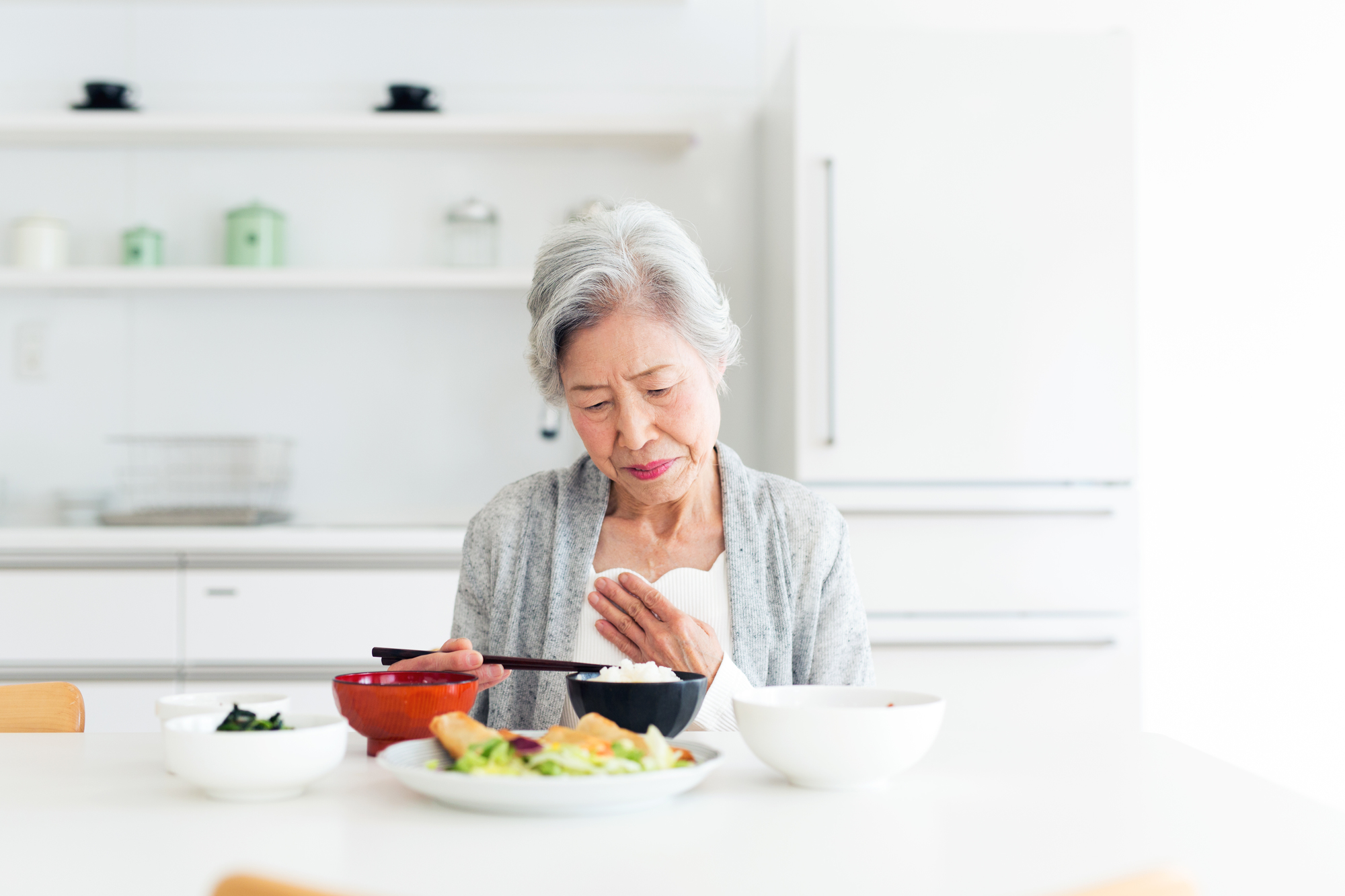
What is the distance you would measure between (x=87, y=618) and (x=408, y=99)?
1549 millimetres

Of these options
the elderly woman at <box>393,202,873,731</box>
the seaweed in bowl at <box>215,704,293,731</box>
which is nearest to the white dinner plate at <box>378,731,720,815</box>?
the seaweed in bowl at <box>215,704,293,731</box>

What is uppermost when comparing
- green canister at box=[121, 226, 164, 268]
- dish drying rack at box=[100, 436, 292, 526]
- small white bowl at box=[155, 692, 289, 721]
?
green canister at box=[121, 226, 164, 268]

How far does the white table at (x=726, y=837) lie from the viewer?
0.66 meters

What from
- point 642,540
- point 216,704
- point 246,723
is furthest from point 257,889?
point 642,540

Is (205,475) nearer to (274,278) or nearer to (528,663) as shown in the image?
(274,278)

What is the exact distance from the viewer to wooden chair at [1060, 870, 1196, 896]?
490 millimetres

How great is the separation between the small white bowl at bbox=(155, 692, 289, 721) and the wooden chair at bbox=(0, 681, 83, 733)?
0.42m

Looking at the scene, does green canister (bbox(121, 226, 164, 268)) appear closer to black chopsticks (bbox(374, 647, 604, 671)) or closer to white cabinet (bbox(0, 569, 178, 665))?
white cabinet (bbox(0, 569, 178, 665))

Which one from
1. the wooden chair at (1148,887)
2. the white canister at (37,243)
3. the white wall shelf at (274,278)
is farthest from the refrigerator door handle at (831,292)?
the white canister at (37,243)

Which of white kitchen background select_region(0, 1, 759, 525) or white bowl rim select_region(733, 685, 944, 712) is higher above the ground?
white kitchen background select_region(0, 1, 759, 525)

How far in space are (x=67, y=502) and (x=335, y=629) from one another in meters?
0.99

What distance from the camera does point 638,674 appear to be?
3.27 ft

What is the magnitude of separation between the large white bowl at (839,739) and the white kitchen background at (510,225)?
224 cm

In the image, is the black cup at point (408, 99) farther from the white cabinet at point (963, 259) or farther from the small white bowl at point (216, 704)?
the small white bowl at point (216, 704)
